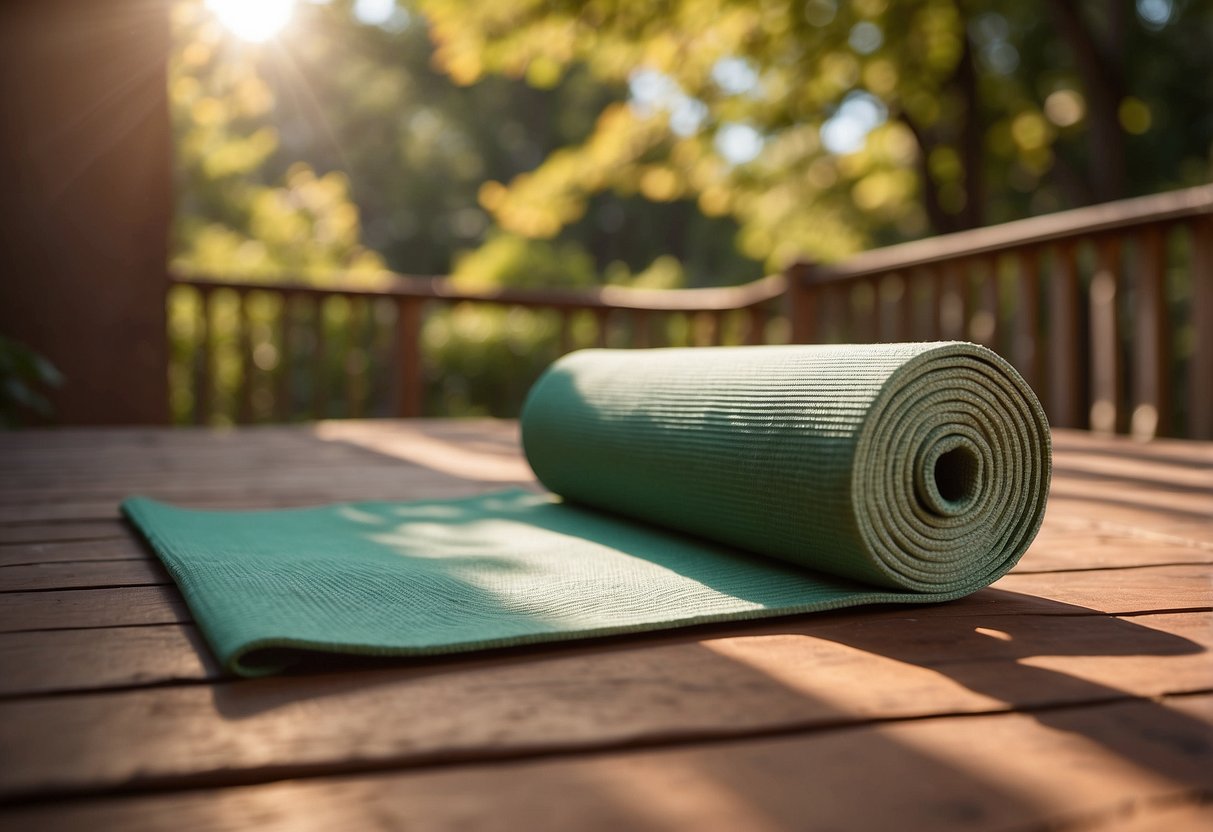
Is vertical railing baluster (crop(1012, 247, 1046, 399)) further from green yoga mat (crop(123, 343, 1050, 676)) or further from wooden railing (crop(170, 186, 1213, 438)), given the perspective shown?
green yoga mat (crop(123, 343, 1050, 676))

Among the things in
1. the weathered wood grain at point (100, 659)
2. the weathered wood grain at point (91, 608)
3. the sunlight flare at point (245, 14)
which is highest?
the sunlight flare at point (245, 14)

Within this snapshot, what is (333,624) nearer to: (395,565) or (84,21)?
(395,565)

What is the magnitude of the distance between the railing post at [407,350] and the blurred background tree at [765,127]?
89.6 inches

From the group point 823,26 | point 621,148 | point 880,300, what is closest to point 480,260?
point 621,148

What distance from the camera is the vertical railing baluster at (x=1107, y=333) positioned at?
3.04 m

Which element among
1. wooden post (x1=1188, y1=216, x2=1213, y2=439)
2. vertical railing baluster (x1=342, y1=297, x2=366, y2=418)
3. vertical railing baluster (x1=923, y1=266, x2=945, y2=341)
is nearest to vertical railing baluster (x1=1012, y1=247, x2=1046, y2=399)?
vertical railing baluster (x1=923, y1=266, x2=945, y2=341)

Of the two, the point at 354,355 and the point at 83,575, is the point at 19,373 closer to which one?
the point at 354,355

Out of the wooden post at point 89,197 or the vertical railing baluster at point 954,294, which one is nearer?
the vertical railing baluster at point 954,294

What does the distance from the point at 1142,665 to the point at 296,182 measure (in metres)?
14.8

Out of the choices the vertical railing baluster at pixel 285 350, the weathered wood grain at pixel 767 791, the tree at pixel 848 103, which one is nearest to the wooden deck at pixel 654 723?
the weathered wood grain at pixel 767 791

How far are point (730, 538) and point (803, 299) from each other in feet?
9.79

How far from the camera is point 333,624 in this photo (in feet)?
3.01

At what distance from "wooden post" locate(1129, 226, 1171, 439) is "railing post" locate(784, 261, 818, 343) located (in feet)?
4.27

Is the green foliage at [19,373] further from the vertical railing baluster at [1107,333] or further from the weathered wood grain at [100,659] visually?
the vertical railing baluster at [1107,333]
